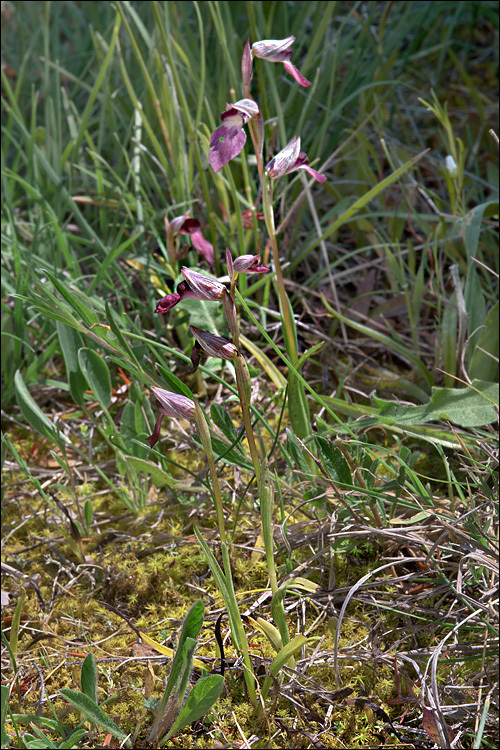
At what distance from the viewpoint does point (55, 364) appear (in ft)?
5.54

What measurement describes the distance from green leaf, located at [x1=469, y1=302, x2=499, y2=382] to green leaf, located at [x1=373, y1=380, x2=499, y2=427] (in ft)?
0.46

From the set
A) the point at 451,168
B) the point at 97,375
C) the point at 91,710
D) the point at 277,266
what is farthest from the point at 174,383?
the point at 451,168

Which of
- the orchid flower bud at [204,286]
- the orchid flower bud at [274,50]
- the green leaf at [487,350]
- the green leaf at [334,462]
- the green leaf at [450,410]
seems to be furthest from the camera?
the green leaf at [487,350]

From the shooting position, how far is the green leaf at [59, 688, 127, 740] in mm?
862

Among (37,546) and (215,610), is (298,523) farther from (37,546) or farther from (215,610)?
(37,546)

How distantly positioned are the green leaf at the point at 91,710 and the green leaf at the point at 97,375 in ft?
1.82

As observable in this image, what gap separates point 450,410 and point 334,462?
0.96ft

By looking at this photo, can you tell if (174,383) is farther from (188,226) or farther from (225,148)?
→ (188,226)

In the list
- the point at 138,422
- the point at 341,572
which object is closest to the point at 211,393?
the point at 138,422

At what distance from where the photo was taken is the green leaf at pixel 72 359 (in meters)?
1.29

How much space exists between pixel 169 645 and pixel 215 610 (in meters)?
0.09

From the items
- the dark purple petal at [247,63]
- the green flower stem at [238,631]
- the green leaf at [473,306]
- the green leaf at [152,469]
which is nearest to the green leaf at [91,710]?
the green flower stem at [238,631]

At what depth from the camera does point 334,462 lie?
42.8 inches

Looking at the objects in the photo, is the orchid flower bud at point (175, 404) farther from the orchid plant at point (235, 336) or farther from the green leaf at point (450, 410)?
the green leaf at point (450, 410)
